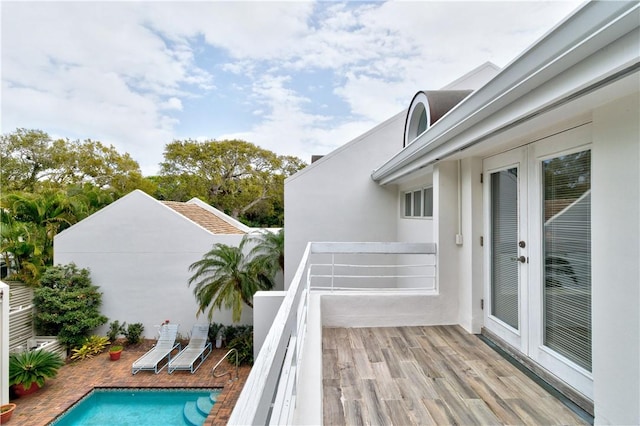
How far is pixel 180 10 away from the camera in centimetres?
611

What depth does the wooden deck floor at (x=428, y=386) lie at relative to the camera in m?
2.15

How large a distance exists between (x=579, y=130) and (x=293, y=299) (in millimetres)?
2564

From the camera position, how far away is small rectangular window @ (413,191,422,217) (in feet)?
20.6

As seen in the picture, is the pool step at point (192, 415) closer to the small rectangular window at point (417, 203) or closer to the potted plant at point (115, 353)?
the potted plant at point (115, 353)

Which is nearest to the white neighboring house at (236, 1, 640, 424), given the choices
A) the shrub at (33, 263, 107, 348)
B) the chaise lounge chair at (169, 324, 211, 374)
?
the chaise lounge chair at (169, 324, 211, 374)

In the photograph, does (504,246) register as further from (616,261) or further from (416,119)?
(416,119)

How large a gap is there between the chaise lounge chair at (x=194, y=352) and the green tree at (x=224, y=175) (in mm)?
12256

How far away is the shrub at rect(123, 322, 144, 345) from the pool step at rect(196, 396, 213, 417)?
14.2ft

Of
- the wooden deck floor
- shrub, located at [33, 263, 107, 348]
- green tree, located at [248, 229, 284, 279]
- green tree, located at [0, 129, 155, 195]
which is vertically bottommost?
shrub, located at [33, 263, 107, 348]

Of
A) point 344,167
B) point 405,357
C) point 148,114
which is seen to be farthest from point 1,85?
point 405,357

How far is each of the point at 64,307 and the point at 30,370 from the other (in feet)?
8.20

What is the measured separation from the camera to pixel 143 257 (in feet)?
35.4

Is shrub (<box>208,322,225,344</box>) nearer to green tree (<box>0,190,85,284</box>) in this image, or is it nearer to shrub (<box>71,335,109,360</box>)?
shrub (<box>71,335,109,360</box>)

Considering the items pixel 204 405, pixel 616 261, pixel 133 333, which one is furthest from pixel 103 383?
pixel 616 261
